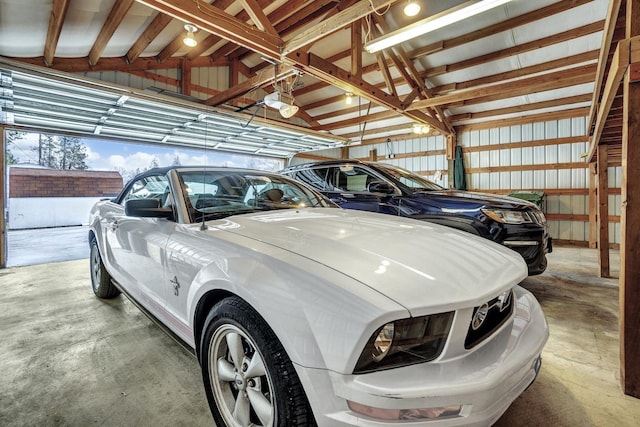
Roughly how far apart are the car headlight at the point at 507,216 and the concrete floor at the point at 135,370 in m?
0.91

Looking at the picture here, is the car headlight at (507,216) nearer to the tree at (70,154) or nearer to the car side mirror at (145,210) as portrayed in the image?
the car side mirror at (145,210)

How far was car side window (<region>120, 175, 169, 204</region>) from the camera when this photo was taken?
211 cm

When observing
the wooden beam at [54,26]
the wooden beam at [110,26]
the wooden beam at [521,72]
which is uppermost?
the wooden beam at [521,72]

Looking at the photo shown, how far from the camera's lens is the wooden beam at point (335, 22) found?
2.62 metres

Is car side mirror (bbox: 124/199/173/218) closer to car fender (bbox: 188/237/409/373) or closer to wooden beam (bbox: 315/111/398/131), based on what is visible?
car fender (bbox: 188/237/409/373)

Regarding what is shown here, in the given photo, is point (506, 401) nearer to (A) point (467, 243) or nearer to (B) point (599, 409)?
(A) point (467, 243)

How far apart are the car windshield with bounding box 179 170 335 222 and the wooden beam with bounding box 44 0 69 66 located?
2635 millimetres

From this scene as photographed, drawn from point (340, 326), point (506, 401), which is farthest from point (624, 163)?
point (340, 326)

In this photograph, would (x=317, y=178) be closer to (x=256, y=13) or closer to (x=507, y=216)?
(x=256, y=13)

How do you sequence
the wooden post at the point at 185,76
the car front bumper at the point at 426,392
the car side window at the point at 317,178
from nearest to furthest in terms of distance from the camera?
the car front bumper at the point at 426,392 < the car side window at the point at 317,178 < the wooden post at the point at 185,76

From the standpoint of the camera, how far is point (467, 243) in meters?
1.34

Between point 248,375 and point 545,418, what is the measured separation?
1451 mm

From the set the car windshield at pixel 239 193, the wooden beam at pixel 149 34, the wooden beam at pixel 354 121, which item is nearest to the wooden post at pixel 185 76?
the wooden beam at pixel 149 34

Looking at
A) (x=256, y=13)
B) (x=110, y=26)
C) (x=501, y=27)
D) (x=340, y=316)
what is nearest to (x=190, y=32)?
(x=110, y=26)
